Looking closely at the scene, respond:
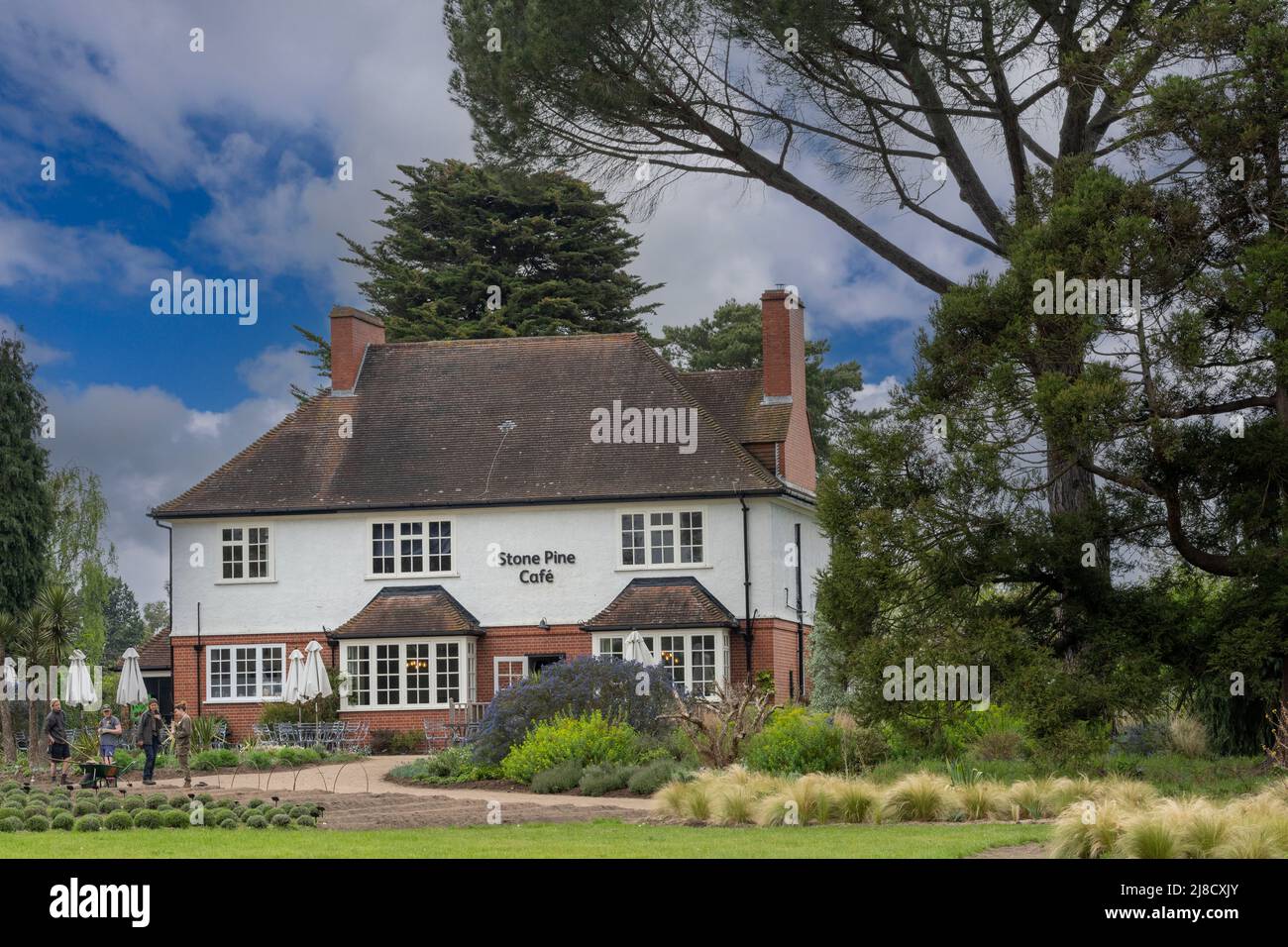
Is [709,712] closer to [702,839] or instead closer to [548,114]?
[702,839]

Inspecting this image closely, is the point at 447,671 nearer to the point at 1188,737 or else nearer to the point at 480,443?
the point at 480,443

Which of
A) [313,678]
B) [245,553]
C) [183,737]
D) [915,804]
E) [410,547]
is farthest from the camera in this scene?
[245,553]

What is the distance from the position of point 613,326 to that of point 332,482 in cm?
1575

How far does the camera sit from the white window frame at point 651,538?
36875 millimetres

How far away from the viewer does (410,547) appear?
125 feet

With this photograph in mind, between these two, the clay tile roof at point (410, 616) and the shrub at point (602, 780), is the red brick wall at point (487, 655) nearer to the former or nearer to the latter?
the clay tile roof at point (410, 616)

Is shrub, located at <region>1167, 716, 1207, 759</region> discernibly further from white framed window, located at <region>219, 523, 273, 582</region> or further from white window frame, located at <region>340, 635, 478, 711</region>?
white framed window, located at <region>219, 523, 273, 582</region>

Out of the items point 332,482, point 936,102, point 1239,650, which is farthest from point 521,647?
point 1239,650

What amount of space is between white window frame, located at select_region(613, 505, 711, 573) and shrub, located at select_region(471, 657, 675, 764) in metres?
12.7

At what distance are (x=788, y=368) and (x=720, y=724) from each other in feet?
63.0

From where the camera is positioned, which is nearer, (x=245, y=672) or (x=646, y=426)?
(x=245, y=672)

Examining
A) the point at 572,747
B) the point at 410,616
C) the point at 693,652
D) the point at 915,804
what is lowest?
the point at 915,804

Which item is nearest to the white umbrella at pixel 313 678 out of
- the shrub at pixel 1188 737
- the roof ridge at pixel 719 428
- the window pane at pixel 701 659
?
the window pane at pixel 701 659

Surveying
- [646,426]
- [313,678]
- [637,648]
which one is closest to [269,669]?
[313,678]
